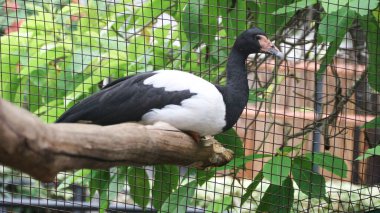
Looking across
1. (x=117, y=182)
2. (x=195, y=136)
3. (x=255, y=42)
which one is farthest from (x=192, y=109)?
(x=117, y=182)

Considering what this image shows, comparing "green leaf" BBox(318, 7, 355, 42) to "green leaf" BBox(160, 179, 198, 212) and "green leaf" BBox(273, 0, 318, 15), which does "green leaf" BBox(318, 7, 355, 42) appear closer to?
"green leaf" BBox(273, 0, 318, 15)

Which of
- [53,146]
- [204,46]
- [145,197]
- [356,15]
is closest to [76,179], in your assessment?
[145,197]

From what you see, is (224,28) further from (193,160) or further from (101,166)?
(101,166)

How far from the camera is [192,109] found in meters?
2.70

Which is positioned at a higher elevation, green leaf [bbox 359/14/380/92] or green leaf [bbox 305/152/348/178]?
green leaf [bbox 359/14/380/92]

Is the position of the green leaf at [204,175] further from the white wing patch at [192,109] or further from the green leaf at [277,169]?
the white wing patch at [192,109]

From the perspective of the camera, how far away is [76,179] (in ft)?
11.8

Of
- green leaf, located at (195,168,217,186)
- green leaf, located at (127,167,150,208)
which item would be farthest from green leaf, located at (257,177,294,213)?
green leaf, located at (127,167,150,208)

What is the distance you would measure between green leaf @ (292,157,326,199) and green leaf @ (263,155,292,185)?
55mm

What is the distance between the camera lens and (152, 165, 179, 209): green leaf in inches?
137

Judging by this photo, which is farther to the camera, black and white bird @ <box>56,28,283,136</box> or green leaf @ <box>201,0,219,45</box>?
green leaf @ <box>201,0,219,45</box>

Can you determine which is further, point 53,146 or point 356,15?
point 356,15

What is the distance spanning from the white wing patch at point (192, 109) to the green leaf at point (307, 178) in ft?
2.05

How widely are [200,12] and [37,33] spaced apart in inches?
30.2
